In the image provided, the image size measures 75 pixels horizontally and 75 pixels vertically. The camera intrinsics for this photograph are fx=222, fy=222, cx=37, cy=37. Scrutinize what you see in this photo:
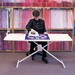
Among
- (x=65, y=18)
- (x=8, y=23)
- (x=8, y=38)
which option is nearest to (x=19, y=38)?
(x=8, y=38)

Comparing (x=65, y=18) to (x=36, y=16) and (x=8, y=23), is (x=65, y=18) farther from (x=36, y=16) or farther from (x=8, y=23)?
(x=8, y=23)

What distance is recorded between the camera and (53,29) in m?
Result: 5.63

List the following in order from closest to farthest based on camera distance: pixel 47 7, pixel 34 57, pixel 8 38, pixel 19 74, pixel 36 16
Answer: pixel 19 74
pixel 8 38
pixel 36 16
pixel 34 57
pixel 47 7

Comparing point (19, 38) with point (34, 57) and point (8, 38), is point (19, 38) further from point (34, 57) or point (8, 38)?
point (34, 57)

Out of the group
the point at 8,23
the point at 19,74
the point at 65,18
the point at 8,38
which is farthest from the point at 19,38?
the point at 65,18

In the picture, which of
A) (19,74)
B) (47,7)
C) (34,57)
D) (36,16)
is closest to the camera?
(19,74)

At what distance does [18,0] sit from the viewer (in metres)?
5.48

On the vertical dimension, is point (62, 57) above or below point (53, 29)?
below

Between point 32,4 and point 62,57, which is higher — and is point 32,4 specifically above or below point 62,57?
above

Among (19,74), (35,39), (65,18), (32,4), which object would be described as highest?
(32,4)

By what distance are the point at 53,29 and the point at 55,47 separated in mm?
471

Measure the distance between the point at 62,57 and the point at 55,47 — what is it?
0.55m

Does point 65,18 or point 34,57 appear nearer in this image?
point 34,57

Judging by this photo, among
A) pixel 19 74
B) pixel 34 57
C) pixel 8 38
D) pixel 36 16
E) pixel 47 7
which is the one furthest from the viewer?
pixel 47 7
